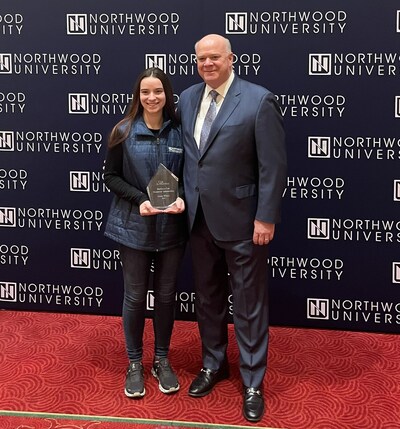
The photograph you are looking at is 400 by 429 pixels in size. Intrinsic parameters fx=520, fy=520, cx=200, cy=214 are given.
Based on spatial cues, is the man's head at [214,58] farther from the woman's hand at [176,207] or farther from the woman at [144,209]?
the woman's hand at [176,207]

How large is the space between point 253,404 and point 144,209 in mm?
997

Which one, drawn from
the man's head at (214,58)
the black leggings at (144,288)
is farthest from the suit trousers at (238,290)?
the man's head at (214,58)

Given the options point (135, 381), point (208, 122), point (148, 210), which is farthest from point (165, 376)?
point (208, 122)

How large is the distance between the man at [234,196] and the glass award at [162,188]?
Result: 0.10 meters

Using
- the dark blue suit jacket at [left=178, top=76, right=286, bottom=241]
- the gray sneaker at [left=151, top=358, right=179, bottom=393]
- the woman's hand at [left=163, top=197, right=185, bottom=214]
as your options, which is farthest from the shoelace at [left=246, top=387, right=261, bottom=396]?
the woman's hand at [left=163, top=197, right=185, bottom=214]

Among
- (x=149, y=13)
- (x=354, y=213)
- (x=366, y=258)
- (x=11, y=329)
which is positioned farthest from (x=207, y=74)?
(x=11, y=329)

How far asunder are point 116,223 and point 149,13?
1438 millimetres

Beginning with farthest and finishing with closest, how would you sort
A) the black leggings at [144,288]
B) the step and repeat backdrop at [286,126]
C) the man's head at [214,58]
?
the step and repeat backdrop at [286,126] → the black leggings at [144,288] → the man's head at [214,58]

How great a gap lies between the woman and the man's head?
19 cm

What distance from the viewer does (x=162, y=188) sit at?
2.29m

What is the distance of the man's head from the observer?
221 cm

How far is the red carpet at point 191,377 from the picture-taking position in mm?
2328

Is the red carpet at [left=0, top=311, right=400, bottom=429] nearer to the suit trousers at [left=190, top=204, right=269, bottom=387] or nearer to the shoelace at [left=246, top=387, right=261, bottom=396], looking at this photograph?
the shoelace at [left=246, top=387, right=261, bottom=396]

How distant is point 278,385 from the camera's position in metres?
2.59
